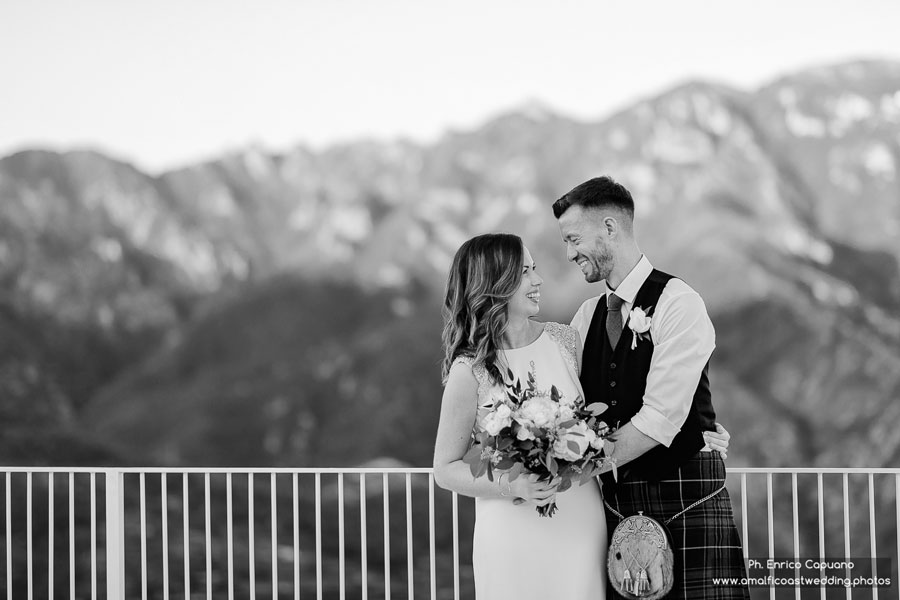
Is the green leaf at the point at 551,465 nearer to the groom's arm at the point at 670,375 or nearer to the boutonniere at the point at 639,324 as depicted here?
the groom's arm at the point at 670,375

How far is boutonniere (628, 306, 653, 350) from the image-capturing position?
2283 millimetres

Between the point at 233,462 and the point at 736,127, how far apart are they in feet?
35.7

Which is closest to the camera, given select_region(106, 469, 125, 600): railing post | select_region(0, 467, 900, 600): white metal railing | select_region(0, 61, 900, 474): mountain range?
select_region(106, 469, 125, 600): railing post

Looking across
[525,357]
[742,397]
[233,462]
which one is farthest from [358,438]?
[525,357]

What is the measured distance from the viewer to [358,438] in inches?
697

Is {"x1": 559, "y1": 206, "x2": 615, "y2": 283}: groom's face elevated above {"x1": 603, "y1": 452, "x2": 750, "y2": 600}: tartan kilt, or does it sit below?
above

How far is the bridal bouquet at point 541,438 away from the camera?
2.01m

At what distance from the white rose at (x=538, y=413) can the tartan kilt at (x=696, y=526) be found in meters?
0.41

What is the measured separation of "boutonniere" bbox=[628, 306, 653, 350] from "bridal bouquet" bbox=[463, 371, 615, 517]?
0.27 metres

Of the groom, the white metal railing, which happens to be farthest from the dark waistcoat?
the white metal railing

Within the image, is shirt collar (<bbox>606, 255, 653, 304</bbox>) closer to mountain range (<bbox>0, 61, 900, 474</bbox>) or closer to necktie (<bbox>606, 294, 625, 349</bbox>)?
necktie (<bbox>606, 294, 625, 349</bbox>)

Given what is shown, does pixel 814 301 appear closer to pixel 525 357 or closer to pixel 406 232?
pixel 406 232

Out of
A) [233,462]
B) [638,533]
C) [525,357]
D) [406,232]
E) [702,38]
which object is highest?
[702,38]

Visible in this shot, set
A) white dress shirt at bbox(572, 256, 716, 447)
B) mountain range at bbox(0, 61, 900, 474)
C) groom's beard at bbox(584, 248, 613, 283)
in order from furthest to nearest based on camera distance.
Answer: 1. mountain range at bbox(0, 61, 900, 474)
2. groom's beard at bbox(584, 248, 613, 283)
3. white dress shirt at bbox(572, 256, 716, 447)
